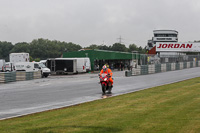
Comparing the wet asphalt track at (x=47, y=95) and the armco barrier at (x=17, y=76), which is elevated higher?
the armco barrier at (x=17, y=76)

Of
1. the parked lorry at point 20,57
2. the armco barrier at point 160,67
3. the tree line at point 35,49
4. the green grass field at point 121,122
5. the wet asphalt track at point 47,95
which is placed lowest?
the wet asphalt track at point 47,95

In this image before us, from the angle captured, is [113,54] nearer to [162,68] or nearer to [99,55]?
[99,55]

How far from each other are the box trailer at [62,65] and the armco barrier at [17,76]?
418 inches

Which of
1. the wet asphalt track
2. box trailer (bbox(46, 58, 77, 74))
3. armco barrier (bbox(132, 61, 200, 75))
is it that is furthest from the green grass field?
box trailer (bbox(46, 58, 77, 74))

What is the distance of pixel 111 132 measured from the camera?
6.70m

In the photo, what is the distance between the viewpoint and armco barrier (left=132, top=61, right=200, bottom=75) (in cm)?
3959

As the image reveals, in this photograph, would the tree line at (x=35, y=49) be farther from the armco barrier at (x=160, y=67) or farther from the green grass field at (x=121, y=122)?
the green grass field at (x=121, y=122)

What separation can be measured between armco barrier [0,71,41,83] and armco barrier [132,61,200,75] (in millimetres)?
11725

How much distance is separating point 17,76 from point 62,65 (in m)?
15.4

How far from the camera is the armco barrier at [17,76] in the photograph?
29378 millimetres

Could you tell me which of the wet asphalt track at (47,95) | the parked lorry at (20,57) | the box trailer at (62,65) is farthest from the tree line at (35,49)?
the wet asphalt track at (47,95)

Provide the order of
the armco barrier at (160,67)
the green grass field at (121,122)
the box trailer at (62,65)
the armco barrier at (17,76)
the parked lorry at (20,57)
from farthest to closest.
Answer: the box trailer at (62,65) < the parked lorry at (20,57) < the armco barrier at (160,67) < the armco barrier at (17,76) < the green grass field at (121,122)

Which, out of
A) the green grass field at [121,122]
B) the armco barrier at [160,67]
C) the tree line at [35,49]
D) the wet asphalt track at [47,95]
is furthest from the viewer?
the tree line at [35,49]

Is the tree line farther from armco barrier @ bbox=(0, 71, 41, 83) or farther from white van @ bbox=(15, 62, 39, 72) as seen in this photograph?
armco barrier @ bbox=(0, 71, 41, 83)
